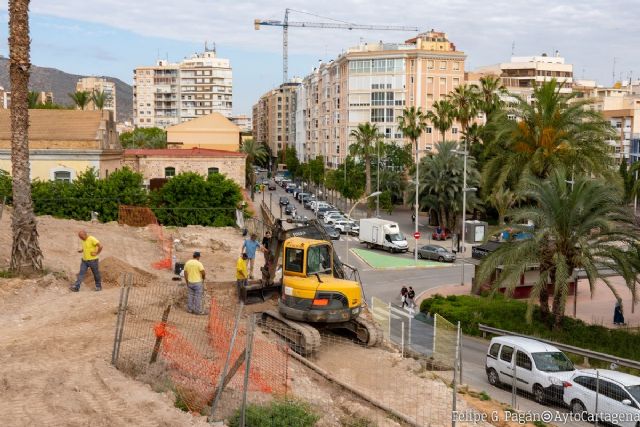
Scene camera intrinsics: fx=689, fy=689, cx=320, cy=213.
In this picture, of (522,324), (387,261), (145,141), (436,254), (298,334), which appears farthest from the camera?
(145,141)

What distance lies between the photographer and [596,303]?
32656mm

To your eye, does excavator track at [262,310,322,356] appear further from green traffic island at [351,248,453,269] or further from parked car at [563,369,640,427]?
green traffic island at [351,248,453,269]

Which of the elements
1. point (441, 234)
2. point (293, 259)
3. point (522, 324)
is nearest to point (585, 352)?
point (522, 324)

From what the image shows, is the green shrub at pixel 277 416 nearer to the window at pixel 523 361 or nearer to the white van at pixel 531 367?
the white van at pixel 531 367

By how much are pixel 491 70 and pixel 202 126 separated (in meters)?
65.3

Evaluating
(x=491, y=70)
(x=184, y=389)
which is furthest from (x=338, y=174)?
(x=184, y=389)

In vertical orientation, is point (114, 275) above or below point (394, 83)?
below

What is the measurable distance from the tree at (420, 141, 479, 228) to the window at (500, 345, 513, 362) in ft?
127

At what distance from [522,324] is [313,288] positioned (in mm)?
11707

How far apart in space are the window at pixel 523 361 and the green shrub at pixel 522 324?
577cm

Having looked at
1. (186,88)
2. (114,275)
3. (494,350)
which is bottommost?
(494,350)

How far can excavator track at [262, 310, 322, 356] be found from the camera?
15258mm

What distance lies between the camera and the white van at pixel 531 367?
16359mm

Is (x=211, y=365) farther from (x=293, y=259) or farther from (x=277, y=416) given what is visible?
(x=293, y=259)
